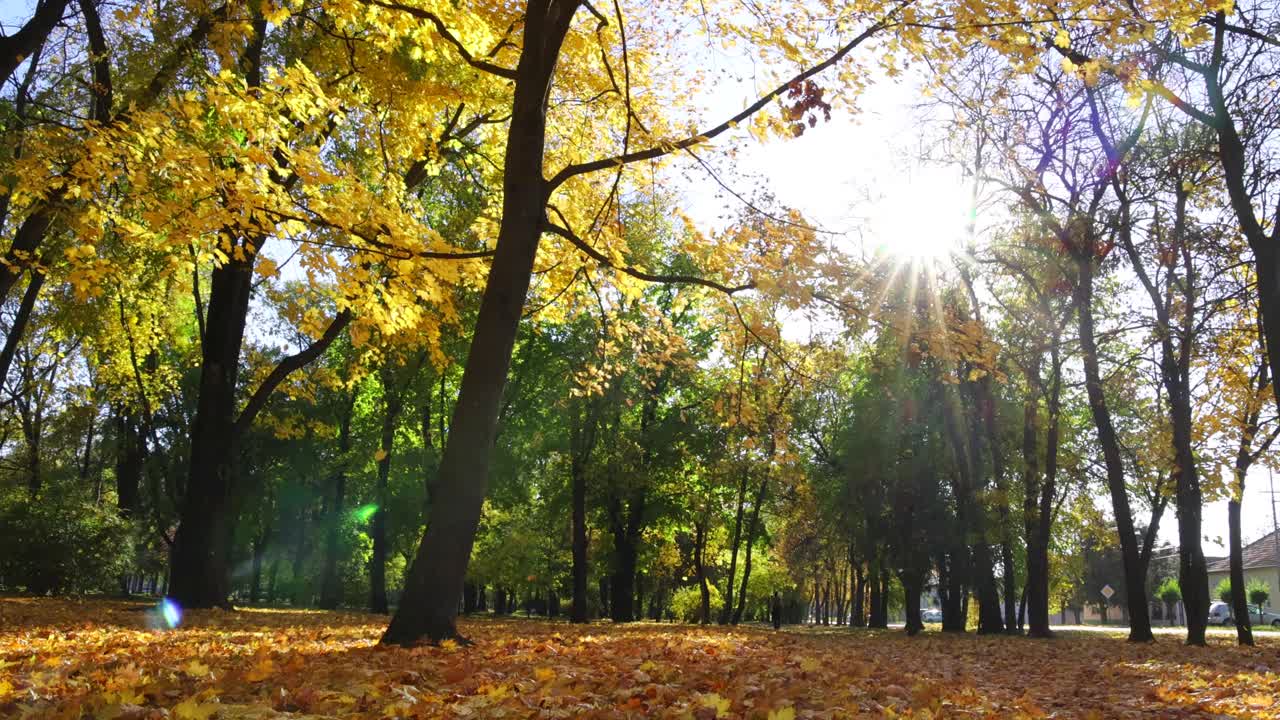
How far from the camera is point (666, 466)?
26188mm

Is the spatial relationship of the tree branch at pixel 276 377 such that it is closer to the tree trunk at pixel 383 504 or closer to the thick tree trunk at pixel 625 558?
the tree trunk at pixel 383 504

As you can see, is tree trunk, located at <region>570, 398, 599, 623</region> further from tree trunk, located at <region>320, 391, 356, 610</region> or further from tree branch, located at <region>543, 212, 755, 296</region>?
tree branch, located at <region>543, 212, 755, 296</region>

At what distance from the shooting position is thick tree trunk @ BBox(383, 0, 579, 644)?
682 centimetres

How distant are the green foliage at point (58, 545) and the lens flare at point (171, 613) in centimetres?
1035

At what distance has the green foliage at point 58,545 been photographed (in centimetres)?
2041

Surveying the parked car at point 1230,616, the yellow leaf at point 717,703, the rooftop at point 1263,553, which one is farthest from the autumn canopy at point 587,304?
the rooftop at point 1263,553

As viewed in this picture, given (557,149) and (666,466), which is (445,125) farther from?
(666,466)

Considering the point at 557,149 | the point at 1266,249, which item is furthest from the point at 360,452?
the point at 1266,249

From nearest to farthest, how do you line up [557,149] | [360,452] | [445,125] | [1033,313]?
[557,149], [445,125], [1033,313], [360,452]

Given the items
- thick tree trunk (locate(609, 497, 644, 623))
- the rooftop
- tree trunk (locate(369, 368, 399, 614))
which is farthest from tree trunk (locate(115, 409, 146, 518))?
the rooftop

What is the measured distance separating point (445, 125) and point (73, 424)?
999 inches

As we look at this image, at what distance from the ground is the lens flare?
2.08 m

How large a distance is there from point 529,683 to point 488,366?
9.85 ft

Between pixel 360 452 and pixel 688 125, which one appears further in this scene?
pixel 360 452
